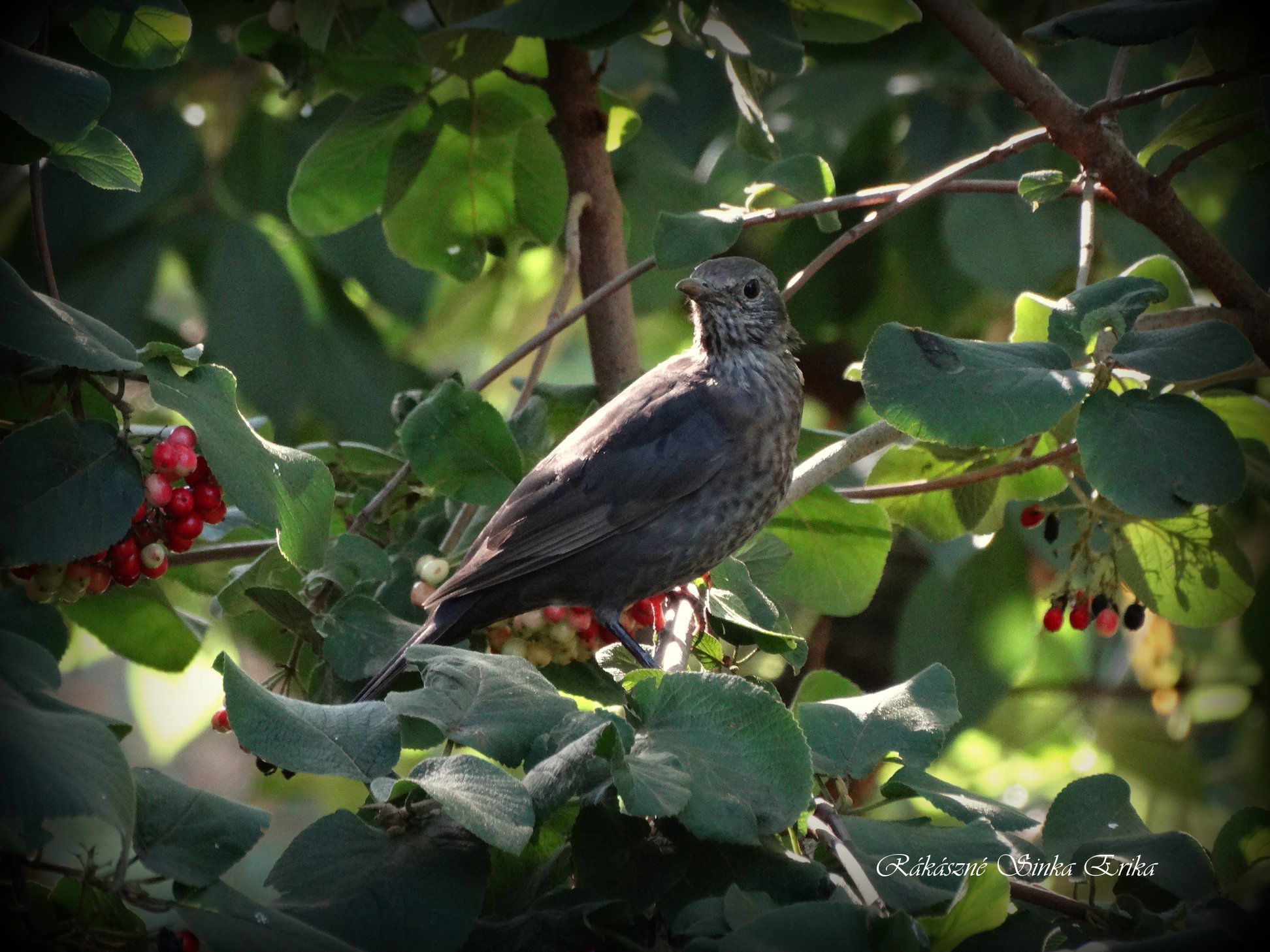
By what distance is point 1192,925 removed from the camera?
4.79ft

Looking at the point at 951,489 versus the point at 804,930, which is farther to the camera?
the point at 951,489

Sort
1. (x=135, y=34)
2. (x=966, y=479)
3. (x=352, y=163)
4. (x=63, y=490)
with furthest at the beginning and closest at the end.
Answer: (x=352, y=163) → (x=966, y=479) → (x=135, y=34) → (x=63, y=490)

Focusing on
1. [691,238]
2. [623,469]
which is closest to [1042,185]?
[691,238]

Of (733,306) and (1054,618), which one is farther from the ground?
(733,306)

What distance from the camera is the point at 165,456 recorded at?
1931 mm

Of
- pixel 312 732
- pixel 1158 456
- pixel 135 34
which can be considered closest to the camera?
pixel 312 732

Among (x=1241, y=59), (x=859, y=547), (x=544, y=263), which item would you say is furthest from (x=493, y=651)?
(x=544, y=263)

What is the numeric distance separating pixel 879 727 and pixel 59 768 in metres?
1.10

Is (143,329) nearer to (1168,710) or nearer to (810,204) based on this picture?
(810,204)

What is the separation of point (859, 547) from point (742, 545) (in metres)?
0.28

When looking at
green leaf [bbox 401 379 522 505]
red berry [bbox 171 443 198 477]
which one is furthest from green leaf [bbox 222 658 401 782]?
green leaf [bbox 401 379 522 505]

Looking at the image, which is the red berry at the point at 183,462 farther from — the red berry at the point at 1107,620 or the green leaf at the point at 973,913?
the red berry at the point at 1107,620

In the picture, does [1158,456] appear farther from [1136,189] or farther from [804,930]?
[804,930]

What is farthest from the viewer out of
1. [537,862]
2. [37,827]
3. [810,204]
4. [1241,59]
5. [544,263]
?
[544,263]
